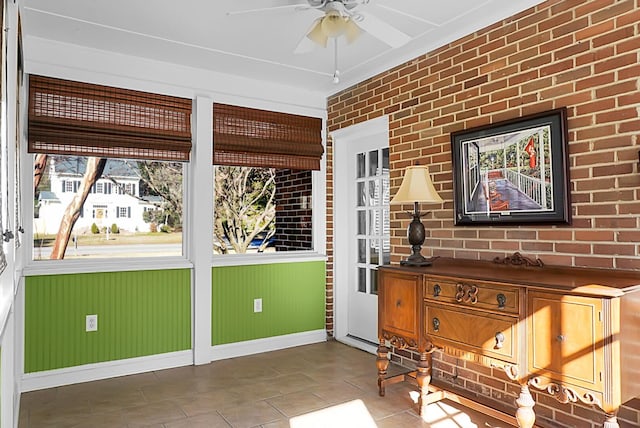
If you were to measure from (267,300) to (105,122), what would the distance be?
2084 millimetres

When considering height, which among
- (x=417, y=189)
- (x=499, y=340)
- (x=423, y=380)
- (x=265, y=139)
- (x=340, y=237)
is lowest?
(x=423, y=380)

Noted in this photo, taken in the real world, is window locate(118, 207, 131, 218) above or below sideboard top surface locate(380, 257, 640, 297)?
above

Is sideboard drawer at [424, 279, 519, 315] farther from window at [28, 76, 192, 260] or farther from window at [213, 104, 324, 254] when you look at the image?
window at [28, 76, 192, 260]

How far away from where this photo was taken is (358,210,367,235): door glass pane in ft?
14.7

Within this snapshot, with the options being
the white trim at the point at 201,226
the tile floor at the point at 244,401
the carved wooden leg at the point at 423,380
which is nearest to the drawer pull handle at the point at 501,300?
the carved wooden leg at the point at 423,380

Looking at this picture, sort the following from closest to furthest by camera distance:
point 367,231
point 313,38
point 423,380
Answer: point 313,38, point 423,380, point 367,231

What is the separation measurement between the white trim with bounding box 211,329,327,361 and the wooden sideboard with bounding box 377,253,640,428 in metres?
1.60

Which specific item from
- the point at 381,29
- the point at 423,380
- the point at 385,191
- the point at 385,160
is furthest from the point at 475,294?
the point at 385,160

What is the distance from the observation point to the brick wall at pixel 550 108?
2.30 metres

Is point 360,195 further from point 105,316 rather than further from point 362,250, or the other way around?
point 105,316

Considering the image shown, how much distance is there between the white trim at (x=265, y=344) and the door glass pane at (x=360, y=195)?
1.35 metres

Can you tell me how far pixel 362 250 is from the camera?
14.8 ft

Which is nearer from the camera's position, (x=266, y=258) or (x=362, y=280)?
(x=266, y=258)

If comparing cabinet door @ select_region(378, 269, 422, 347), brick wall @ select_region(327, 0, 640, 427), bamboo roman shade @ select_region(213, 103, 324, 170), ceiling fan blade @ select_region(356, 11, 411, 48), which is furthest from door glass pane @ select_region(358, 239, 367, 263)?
ceiling fan blade @ select_region(356, 11, 411, 48)
